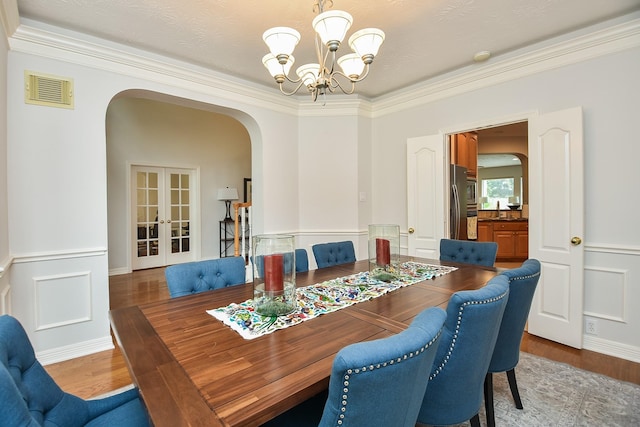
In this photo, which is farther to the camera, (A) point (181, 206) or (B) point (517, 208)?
(B) point (517, 208)

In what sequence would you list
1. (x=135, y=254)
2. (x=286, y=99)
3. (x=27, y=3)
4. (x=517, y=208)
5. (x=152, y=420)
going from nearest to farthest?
(x=152, y=420), (x=27, y=3), (x=286, y=99), (x=135, y=254), (x=517, y=208)

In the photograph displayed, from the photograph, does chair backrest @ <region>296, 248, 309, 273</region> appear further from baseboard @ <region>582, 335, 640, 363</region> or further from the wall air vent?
baseboard @ <region>582, 335, 640, 363</region>

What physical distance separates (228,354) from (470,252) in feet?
7.59

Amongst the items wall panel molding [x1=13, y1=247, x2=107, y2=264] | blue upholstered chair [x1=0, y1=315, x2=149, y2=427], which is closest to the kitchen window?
wall panel molding [x1=13, y1=247, x2=107, y2=264]

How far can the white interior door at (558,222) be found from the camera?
2.63 metres

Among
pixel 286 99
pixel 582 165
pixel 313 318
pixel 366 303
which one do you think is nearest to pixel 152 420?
pixel 313 318

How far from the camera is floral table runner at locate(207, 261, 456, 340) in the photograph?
4.20ft

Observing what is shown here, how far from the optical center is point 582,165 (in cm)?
260

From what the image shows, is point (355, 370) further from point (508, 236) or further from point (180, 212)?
point (508, 236)

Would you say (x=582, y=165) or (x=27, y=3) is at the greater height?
(x=27, y=3)

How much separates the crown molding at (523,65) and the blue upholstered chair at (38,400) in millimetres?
3872

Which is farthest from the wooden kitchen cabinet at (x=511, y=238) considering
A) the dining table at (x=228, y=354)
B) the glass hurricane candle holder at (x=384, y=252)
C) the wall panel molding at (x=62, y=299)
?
the wall panel molding at (x=62, y=299)

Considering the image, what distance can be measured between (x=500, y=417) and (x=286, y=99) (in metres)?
3.82

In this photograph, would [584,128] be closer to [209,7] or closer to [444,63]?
[444,63]
